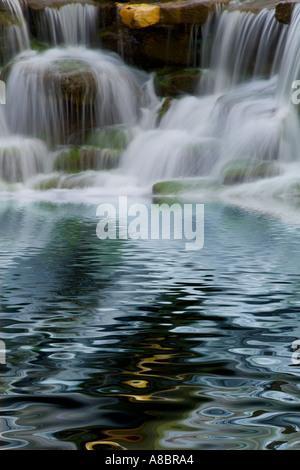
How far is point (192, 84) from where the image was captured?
1972 cm

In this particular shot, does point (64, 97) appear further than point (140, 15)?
No

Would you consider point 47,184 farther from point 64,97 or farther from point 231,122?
point 231,122

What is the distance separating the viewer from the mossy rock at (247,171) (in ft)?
42.4

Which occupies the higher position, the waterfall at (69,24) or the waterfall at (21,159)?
the waterfall at (69,24)

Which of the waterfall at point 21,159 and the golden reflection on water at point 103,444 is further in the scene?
the waterfall at point 21,159

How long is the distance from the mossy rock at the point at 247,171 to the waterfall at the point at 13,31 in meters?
10.8

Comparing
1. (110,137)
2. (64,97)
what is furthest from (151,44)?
(110,137)

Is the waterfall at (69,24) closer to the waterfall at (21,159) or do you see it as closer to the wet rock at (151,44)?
the wet rock at (151,44)

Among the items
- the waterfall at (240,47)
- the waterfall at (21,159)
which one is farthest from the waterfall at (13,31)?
the waterfall at (240,47)

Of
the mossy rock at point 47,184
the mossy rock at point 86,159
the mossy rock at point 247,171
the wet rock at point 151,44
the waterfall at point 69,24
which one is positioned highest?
the waterfall at point 69,24

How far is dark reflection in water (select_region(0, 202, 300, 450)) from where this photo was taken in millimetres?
1669

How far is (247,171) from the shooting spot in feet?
43.1

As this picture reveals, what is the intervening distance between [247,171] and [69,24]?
11520 millimetres

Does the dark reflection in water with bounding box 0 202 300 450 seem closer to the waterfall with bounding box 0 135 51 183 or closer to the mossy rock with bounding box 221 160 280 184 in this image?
the mossy rock with bounding box 221 160 280 184
